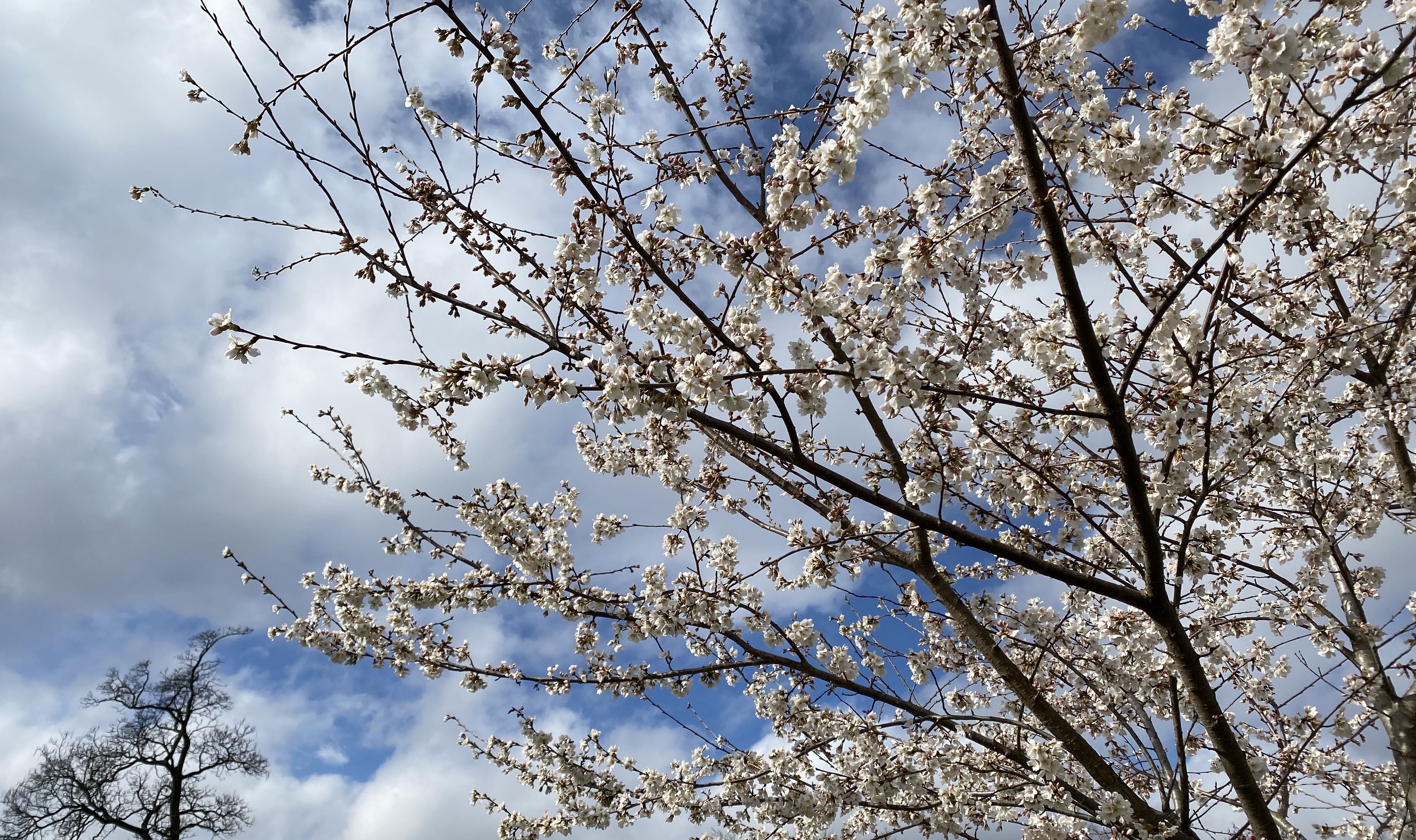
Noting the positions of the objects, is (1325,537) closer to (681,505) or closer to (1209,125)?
(1209,125)

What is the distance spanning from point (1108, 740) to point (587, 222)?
283 inches

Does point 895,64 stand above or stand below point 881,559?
above

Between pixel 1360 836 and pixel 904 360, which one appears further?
pixel 1360 836

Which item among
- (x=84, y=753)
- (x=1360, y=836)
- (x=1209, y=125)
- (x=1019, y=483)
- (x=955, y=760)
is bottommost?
(x=1360, y=836)

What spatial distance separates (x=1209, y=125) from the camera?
3234 mm

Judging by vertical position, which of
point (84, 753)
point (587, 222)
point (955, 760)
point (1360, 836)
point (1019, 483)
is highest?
point (84, 753)

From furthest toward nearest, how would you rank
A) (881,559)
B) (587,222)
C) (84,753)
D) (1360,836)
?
(84,753) < (1360,836) < (881,559) < (587,222)

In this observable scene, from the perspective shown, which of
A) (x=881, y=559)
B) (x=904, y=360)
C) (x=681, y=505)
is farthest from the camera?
(x=681, y=505)

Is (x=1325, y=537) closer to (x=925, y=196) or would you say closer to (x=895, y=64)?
(x=925, y=196)

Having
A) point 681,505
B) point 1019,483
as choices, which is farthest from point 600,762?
point 1019,483

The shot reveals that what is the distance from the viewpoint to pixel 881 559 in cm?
485

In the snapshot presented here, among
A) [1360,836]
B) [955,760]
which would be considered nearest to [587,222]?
[955,760]

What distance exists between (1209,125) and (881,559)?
122 inches

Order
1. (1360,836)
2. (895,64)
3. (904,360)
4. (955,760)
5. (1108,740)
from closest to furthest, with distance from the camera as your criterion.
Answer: (895,64), (904,360), (955,760), (1108,740), (1360,836)
